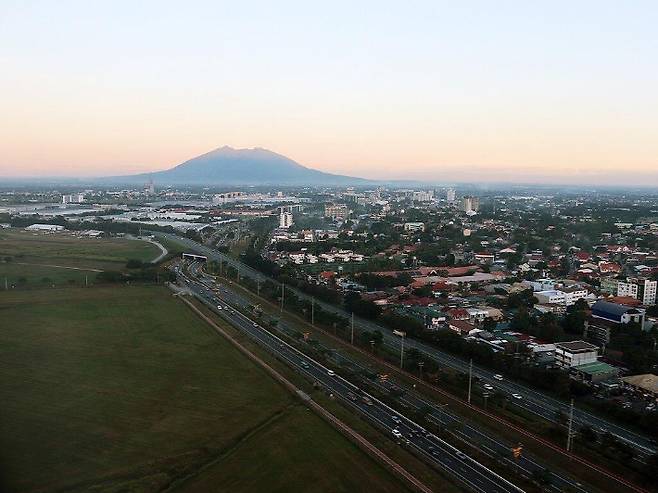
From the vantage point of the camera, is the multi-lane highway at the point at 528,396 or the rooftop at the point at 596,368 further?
the rooftop at the point at 596,368

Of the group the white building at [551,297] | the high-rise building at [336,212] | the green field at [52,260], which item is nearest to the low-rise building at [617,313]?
the white building at [551,297]

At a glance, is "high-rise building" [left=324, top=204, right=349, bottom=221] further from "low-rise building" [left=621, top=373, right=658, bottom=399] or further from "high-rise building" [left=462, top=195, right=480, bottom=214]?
"low-rise building" [left=621, top=373, right=658, bottom=399]

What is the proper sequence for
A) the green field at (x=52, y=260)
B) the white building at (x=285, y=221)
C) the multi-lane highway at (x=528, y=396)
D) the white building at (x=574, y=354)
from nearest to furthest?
the multi-lane highway at (x=528, y=396) < the green field at (x=52, y=260) < the white building at (x=574, y=354) < the white building at (x=285, y=221)

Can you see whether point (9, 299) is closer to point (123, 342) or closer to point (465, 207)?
point (123, 342)

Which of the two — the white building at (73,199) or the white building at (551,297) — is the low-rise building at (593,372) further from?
the white building at (73,199)

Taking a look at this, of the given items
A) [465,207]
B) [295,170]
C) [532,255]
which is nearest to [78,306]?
[532,255]

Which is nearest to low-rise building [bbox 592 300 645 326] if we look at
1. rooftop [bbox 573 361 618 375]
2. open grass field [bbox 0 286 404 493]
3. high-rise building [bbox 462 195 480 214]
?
rooftop [bbox 573 361 618 375]

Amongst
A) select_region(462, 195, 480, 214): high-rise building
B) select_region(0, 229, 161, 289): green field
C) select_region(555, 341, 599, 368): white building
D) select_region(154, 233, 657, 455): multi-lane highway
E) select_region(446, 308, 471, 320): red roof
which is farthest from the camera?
select_region(462, 195, 480, 214): high-rise building
